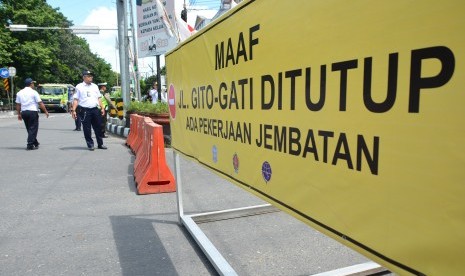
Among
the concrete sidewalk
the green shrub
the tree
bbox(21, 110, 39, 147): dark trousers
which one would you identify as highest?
the tree

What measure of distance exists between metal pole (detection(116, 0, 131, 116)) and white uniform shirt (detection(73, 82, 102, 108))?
4.31 m

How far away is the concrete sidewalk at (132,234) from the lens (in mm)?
3178

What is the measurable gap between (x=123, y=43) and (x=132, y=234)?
11210mm

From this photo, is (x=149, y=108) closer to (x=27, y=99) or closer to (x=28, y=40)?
(x=27, y=99)

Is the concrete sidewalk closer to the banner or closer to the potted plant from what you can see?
the potted plant

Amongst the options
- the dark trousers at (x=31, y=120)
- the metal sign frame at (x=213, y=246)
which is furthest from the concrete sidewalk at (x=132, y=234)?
the dark trousers at (x=31, y=120)

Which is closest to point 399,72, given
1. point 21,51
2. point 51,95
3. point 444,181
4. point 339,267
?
point 444,181

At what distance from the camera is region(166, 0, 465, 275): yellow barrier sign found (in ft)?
3.39

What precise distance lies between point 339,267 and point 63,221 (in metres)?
3.05

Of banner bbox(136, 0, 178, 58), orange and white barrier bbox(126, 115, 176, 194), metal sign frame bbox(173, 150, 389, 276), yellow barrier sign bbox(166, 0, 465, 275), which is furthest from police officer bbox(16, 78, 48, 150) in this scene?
yellow barrier sign bbox(166, 0, 465, 275)

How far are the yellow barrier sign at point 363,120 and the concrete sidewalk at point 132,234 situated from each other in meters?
1.40

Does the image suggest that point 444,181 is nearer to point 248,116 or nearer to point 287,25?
point 287,25

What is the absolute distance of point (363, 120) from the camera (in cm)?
131

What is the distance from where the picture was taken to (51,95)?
3195cm
